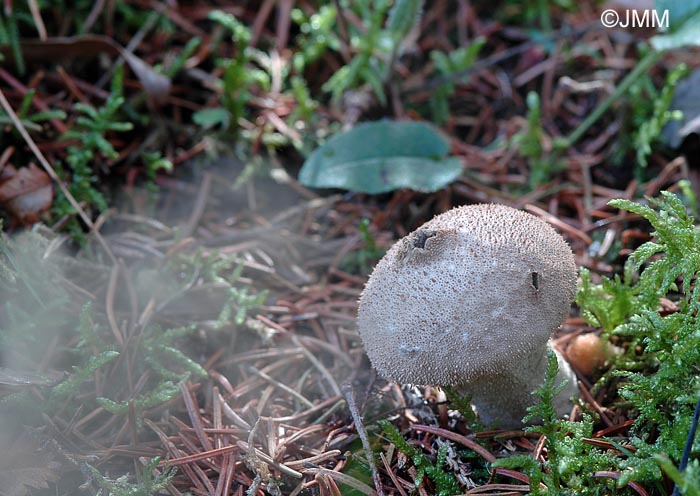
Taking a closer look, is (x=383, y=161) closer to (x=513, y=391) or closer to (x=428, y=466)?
(x=513, y=391)

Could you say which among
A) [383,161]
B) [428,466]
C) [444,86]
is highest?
[444,86]

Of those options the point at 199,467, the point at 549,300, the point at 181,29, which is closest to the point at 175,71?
the point at 181,29

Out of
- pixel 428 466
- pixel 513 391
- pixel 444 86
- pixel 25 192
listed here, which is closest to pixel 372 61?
pixel 444 86

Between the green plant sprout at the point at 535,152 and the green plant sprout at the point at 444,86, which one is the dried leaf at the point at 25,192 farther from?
the green plant sprout at the point at 535,152

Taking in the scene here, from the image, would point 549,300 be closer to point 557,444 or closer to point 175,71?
point 557,444

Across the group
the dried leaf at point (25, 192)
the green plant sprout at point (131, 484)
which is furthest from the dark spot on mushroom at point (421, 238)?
the dried leaf at point (25, 192)

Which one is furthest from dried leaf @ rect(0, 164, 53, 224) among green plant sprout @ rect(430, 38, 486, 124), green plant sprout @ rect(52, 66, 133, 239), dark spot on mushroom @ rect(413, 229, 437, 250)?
green plant sprout @ rect(430, 38, 486, 124)

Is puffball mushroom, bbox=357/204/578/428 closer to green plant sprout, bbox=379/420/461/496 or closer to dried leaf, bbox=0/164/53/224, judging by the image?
green plant sprout, bbox=379/420/461/496
